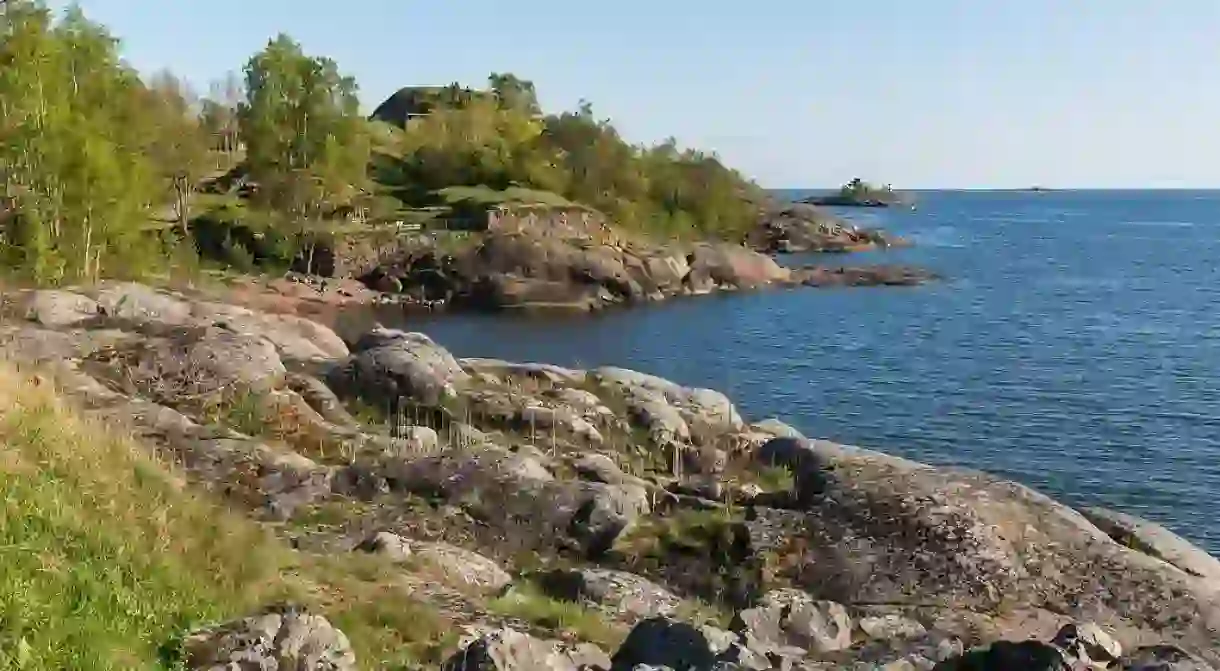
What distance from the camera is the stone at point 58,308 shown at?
24.6 metres

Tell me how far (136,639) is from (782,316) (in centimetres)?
6593

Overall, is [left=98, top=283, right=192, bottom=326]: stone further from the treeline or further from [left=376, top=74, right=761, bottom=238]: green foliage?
[left=376, top=74, right=761, bottom=238]: green foliage

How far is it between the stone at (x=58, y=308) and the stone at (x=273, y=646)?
17.3 m

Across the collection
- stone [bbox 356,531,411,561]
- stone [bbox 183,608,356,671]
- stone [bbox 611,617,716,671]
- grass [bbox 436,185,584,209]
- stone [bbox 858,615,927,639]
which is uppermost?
grass [bbox 436,185,584,209]

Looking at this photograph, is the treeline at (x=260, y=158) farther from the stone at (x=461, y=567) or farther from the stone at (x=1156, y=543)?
the stone at (x=1156, y=543)

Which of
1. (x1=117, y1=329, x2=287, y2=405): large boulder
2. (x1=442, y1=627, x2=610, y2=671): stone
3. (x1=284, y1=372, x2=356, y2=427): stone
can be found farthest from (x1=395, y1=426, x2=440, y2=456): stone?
(x1=442, y1=627, x2=610, y2=671): stone

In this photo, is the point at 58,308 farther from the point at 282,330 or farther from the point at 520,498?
the point at 520,498

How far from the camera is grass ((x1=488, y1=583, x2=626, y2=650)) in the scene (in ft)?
39.8

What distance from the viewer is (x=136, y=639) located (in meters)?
8.94

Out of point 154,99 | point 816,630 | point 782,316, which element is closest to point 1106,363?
point 782,316

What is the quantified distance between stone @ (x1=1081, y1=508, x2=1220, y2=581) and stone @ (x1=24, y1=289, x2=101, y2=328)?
22.1m

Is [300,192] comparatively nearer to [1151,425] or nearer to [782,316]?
[782,316]

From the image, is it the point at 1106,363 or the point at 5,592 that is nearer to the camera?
the point at 5,592

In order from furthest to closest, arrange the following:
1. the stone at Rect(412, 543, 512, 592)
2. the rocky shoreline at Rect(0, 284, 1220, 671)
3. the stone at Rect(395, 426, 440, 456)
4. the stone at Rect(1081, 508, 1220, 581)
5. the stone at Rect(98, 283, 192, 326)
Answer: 1. the stone at Rect(98, 283, 192, 326)
2. the stone at Rect(395, 426, 440, 456)
3. the stone at Rect(1081, 508, 1220, 581)
4. the stone at Rect(412, 543, 512, 592)
5. the rocky shoreline at Rect(0, 284, 1220, 671)
